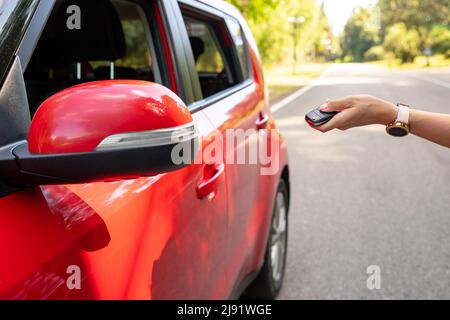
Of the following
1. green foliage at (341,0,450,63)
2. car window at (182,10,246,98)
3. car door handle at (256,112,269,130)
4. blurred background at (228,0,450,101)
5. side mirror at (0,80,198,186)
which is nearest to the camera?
side mirror at (0,80,198,186)

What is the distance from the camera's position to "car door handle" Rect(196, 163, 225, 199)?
6.05 ft

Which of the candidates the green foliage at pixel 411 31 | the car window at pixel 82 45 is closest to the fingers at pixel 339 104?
the car window at pixel 82 45

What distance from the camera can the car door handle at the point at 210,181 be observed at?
1845mm

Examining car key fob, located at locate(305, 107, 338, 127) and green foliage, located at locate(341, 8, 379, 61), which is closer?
car key fob, located at locate(305, 107, 338, 127)

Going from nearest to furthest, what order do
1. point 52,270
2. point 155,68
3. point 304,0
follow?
point 52,270 < point 155,68 < point 304,0

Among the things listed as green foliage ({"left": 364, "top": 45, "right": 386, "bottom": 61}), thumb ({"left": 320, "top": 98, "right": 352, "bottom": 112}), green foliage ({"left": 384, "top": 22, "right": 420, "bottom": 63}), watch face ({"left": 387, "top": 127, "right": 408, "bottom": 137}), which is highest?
thumb ({"left": 320, "top": 98, "right": 352, "bottom": 112})

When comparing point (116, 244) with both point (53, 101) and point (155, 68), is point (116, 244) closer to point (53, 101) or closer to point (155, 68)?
point (53, 101)

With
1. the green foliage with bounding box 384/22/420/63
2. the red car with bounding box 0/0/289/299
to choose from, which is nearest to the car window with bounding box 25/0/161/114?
the red car with bounding box 0/0/289/299

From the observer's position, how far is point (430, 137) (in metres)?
1.60

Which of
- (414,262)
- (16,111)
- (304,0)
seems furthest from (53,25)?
(304,0)

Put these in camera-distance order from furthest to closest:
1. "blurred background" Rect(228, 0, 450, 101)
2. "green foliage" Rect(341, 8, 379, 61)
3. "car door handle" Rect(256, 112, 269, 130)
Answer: "green foliage" Rect(341, 8, 379, 61) < "blurred background" Rect(228, 0, 450, 101) < "car door handle" Rect(256, 112, 269, 130)

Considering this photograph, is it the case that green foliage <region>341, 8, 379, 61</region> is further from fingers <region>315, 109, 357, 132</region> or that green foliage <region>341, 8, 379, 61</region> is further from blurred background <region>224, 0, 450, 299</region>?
fingers <region>315, 109, 357, 132</region>

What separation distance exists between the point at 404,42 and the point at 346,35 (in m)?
58.5
